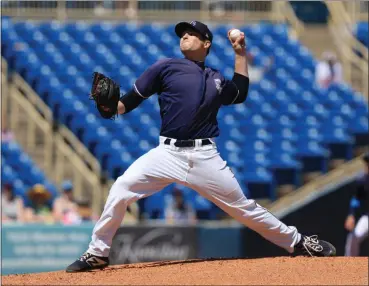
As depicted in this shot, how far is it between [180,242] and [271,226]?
4.80 m

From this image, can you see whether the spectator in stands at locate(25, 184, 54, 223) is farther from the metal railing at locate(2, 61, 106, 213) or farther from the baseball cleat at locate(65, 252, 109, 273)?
the baseball cleat at locate(65, 252, 109, 273)

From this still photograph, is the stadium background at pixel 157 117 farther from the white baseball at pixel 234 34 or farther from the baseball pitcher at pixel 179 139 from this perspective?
the white baseball at pixel 234 34

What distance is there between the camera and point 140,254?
10.9 metres

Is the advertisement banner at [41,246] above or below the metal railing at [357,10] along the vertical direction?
below

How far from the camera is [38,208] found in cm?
1095

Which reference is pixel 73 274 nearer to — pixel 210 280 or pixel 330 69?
pixel 210 280

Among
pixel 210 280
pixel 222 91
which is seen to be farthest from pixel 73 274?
pixel 222 91

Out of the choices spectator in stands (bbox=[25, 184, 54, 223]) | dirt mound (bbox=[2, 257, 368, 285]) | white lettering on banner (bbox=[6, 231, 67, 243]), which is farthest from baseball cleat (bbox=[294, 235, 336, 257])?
spectator in stands (bbox=[25, 184, 54, 223])

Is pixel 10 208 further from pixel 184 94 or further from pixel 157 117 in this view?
pixel 184 94

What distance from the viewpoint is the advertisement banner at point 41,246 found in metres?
10.6

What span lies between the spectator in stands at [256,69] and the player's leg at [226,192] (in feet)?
27.7

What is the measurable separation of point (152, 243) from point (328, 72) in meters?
5.20

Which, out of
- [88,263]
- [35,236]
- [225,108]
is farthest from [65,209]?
[88,263]

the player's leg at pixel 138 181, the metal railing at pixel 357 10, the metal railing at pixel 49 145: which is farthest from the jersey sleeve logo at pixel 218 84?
the metal railing at pixel 357 10
